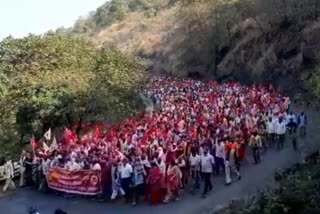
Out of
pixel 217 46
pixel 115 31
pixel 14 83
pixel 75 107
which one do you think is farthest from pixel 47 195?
pixel 115 31

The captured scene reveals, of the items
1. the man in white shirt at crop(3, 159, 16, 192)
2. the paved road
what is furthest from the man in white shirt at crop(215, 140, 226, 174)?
the man in white shirt at crop(3, 159, 16, 192)

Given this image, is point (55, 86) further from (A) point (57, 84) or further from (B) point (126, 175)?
(B) point (126, 175)

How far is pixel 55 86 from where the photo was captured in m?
27.4

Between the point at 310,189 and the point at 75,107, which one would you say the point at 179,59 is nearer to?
the point at 75,107

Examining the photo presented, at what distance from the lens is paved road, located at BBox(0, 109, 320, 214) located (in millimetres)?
16094

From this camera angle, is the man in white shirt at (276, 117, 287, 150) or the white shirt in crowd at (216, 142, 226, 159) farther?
the man in white shirt at (276, 117, 287, 150)

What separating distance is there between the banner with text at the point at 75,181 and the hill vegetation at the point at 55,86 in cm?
737

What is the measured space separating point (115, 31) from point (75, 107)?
95250 mm

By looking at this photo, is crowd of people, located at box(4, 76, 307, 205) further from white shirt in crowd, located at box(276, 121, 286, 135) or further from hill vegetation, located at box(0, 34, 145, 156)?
hill vegetation, located at box(0, 34, 145, 156)

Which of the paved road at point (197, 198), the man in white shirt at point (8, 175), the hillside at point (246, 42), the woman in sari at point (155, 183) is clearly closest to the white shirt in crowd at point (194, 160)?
the paved road at point (197, 198)

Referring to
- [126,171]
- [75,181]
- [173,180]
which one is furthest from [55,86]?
[173,180]

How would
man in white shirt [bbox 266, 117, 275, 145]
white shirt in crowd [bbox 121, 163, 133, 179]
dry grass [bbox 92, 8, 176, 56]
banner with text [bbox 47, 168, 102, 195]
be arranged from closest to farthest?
white shirt in crowd [bbox 121, 163, 133, 179] → banner with text [bbox 47, 168, 102, 195] → man in white shirt [bbox 266, 117, 275, 145] → dry grass [bbox 92, 8, 176, 56]

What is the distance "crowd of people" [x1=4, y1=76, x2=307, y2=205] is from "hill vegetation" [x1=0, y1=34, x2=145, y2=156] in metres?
3.63

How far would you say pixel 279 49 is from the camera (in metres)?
41.3
